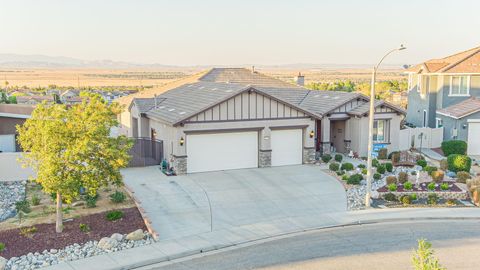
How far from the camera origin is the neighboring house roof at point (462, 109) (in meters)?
32.9

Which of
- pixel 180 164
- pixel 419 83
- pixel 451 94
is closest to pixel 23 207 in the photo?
pixel 180 164

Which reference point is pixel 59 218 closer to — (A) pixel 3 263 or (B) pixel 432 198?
(A) pixel 3 263

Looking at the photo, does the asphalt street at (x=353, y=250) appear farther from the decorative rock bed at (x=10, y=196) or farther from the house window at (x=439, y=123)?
the house window at (x=439, y=123)

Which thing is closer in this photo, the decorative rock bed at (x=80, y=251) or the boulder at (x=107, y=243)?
the decorative rock bed at (x=80, y=251)

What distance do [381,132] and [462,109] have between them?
7.20 m

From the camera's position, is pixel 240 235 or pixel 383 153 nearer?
pixel 240 235

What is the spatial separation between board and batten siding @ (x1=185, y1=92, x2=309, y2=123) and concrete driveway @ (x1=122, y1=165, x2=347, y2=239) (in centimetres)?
289

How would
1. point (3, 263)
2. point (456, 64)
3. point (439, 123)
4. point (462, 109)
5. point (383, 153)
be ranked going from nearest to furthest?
point (3, 263) < point (383, 153) < point (462, 109) < point (439, 123) < point (456, 64)

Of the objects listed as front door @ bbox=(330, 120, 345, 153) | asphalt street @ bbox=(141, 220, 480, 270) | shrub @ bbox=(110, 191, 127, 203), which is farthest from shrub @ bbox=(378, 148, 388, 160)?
shrub @ bbox=(110, 191, 127, 203)

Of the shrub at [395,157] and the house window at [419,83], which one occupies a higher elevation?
the house window at [419,83]

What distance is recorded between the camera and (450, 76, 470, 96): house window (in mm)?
36344

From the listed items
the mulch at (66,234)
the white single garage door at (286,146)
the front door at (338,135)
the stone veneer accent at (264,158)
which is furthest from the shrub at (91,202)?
the front door at (338,135)

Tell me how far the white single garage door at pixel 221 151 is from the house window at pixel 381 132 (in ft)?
27.3

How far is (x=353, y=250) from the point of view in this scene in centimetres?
1597
